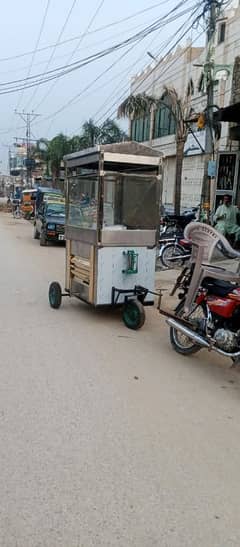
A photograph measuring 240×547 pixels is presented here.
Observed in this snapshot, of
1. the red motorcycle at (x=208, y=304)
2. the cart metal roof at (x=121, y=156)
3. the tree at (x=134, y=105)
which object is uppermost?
the tree at (x=134, y=105)

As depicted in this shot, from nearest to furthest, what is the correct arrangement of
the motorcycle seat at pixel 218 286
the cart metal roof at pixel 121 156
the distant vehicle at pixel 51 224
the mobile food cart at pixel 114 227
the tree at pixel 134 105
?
the motorcycle seat at pixel 218 286 < the cart metal roof at pixel 121 156 < the mobile food cart at pixel 114 227 < the distant vehicle at pixel 51 224 < the tree at pixel 134 105

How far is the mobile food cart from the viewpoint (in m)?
6.90

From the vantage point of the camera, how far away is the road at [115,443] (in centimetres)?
266

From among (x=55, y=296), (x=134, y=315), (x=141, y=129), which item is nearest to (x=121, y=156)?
(x=134, y=315)

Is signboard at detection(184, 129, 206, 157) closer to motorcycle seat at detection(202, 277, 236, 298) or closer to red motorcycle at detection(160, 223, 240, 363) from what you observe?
red motorcycle at detection(160, 223, 240, 363)

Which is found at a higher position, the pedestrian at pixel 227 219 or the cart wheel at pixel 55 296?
the pedestrian at pixel 227 219

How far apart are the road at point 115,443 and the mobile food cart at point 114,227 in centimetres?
95

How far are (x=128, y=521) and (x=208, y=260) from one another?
10.8 feet

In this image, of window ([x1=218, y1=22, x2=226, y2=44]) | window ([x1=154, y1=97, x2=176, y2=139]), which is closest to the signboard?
window ([x1=154, y1=97, x2=176, y2=139])

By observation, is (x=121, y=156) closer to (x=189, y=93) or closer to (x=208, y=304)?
(x=208, y=304)

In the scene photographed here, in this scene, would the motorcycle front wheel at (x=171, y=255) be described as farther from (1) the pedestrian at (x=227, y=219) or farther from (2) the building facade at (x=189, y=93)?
(2) the building facade at (x=189, y=93)

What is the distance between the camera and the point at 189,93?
22688 millimetres

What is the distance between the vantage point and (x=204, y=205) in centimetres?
1259

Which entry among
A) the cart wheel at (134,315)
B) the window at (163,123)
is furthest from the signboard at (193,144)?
the cart wheel at (134,315)
